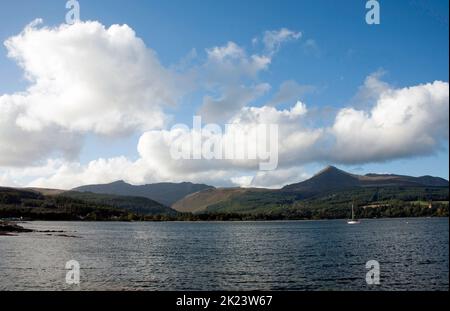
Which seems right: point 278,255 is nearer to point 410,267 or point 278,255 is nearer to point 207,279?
point 410,267

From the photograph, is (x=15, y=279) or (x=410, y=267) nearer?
(x=15, y=279)

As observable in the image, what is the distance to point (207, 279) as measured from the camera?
238ft

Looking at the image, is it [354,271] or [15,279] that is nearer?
[15,279]

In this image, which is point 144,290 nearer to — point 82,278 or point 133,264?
point 82,278
